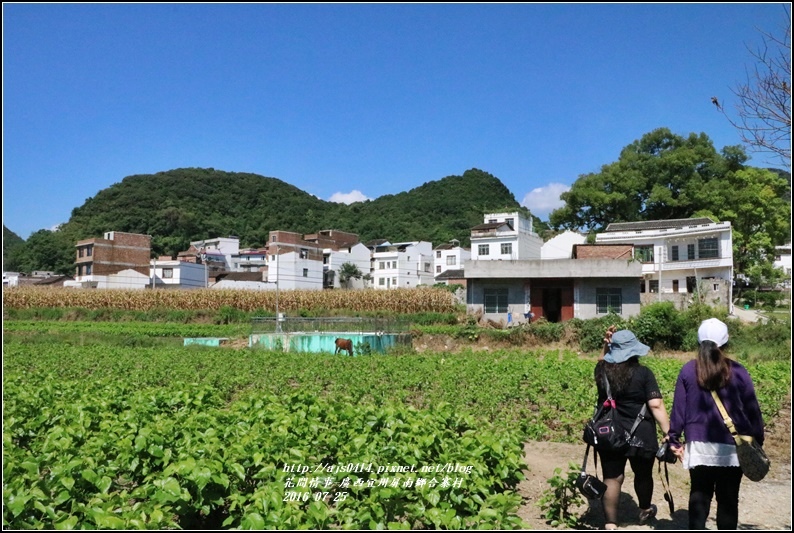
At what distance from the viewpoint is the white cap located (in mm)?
4805

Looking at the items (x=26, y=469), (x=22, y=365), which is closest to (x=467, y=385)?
(x=26, y=469)

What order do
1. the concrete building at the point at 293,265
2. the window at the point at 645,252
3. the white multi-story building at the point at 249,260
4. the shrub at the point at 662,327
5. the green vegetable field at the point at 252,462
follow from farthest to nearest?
the white multi-story building at the point at 249,260 < the concrete building at the point at 293,265 < the window at the point at 645,252 < the shrub at the point at 662,327 < the green vegetable field at the point at 252,462

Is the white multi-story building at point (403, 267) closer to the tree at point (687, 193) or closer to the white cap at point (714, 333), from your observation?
the tree at point (687, 193)

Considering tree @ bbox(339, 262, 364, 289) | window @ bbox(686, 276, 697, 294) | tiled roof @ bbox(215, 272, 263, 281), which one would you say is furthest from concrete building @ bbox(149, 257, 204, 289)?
window @ bbox(686, 276, 697, 294)

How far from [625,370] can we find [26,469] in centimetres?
526

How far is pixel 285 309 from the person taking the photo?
4256 centimetres

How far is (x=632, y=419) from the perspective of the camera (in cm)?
519

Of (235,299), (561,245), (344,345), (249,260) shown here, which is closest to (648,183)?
(561,245)

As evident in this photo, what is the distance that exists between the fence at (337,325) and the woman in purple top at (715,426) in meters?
19.7

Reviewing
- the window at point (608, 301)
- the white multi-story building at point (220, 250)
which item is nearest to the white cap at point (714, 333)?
the window at point (608, 301)

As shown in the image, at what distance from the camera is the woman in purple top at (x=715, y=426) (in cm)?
466

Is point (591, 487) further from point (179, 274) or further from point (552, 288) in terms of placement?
point (179, 274)

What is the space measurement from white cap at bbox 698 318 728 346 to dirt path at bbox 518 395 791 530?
188 cm

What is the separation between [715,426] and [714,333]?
2.47 ft
